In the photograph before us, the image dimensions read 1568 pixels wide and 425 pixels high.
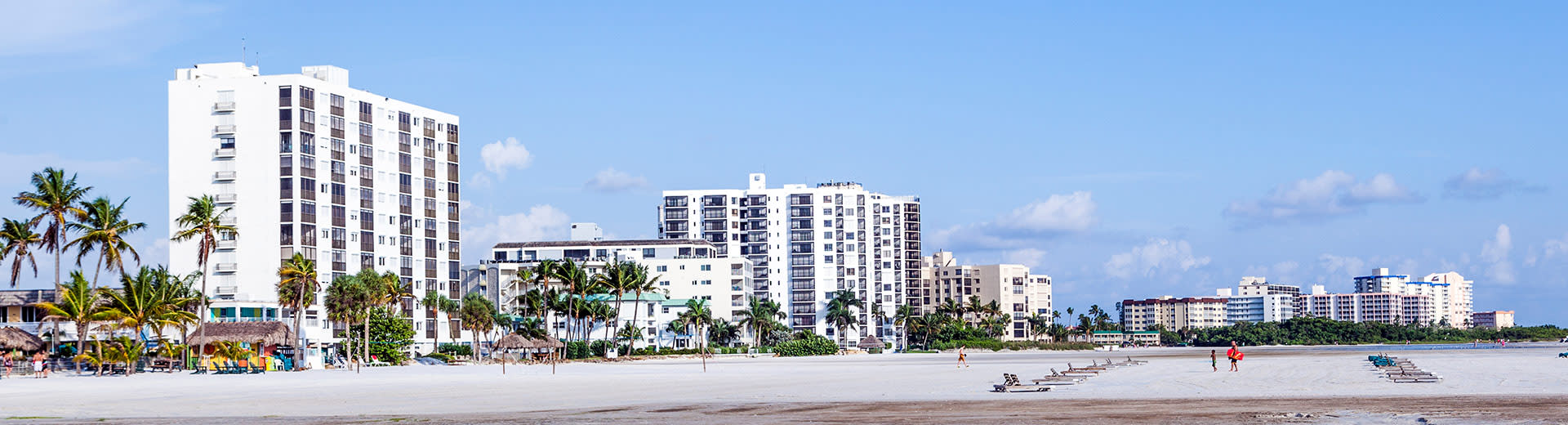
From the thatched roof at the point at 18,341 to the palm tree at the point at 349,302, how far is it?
64.5 ft

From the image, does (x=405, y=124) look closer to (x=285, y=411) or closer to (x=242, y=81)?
(x=242, y=81)

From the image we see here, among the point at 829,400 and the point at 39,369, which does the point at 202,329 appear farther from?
the point at 829,400

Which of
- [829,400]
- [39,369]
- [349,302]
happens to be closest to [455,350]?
[349,302]

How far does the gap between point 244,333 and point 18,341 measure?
42.7ft

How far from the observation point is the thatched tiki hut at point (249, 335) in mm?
95312

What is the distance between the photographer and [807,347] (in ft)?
584

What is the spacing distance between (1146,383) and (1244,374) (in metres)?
13.0

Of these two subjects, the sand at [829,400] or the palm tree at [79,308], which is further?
the palm tree at [79,308]

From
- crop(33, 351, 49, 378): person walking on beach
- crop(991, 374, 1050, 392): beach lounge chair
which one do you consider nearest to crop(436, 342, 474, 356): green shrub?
crop(33, 351, 49, 378): person walking on beach

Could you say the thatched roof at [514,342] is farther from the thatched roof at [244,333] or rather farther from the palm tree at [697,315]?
the palm tree at [697,315]

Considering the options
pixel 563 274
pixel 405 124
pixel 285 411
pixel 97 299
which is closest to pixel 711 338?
pixel 563 274

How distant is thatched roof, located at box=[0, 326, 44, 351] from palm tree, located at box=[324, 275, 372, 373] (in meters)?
19.7

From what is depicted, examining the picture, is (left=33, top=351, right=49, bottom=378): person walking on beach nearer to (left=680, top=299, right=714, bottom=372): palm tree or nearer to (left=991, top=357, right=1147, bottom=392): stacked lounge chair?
(left=991, top=357, right=1147, bottom=392): stacked lounge chair

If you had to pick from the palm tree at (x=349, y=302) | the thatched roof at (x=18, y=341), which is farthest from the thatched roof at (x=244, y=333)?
the thatched roof at (x=18, y=341)
